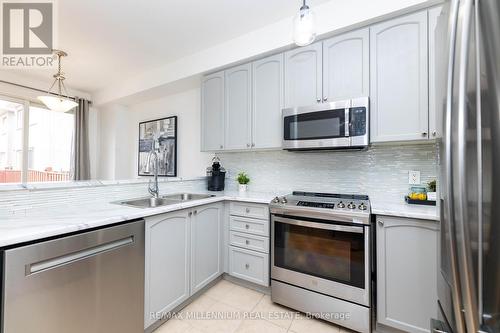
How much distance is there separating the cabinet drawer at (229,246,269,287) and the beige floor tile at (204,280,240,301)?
128mm

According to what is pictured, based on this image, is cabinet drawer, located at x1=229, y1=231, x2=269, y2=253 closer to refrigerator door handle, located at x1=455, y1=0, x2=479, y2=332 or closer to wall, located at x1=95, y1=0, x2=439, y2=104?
refrigerator door handle, located at x1=455, y1=0, x2=479, y2=332

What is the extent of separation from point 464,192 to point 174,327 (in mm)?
1915

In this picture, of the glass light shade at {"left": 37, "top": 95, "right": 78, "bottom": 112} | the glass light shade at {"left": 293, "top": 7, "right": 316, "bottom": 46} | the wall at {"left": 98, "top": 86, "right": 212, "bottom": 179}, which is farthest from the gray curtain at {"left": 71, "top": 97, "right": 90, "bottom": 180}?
the glass light shade at {"left": 293, "top": 7, "right": 316, "bottom": 46}

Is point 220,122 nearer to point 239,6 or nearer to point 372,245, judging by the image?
point 239,6

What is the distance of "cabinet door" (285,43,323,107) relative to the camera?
1.97m

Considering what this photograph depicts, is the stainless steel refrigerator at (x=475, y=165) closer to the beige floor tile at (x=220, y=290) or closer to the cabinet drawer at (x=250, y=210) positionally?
the cabinet drawer at (x=250, y=210)

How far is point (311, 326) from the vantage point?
65.7 inches

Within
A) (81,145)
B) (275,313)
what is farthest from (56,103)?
(275,313)

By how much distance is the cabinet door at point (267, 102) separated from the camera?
2180mm

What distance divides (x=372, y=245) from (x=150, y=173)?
3389 millimetres

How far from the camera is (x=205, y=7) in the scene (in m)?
1.97

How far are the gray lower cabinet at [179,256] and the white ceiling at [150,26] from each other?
5.92ft

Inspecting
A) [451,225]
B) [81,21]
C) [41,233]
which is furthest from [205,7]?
→ [451,225]

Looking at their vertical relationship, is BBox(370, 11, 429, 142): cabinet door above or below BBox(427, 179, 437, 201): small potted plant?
above
